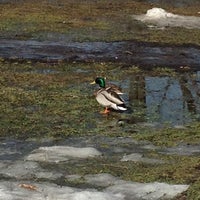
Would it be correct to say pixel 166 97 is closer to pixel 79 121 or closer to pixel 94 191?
pixel 79 121

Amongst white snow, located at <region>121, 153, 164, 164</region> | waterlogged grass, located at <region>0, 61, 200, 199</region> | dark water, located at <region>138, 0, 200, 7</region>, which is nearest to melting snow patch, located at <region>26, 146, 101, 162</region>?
waterlogged grass, located at <region>0, 61, 200, 199</region>

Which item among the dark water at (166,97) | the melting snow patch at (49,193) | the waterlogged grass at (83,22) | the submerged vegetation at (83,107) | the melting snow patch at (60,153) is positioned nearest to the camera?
the melting snow patch at (49,193)

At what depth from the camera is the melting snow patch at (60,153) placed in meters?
7.97

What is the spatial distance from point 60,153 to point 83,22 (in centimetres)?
1349

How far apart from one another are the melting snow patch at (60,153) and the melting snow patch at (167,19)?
44.1ft

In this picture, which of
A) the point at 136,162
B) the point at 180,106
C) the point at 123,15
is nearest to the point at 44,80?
the point at 180,106

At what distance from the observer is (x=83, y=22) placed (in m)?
21.3

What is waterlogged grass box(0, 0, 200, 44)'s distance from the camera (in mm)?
18984

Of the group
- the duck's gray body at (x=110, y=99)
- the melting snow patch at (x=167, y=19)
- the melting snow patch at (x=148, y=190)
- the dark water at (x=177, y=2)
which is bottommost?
the dark water at (x=177, y=2)

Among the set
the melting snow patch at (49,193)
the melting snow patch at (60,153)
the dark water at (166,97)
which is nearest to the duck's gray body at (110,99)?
the dark water at (166,97)

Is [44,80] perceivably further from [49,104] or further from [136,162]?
[136,162]

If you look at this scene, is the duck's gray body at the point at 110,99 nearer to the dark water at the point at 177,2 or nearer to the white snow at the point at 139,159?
the white snow at the point at 139,159

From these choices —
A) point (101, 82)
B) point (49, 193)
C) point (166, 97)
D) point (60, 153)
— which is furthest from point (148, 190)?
point (166, 97)

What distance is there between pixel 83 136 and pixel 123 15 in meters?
14.6
